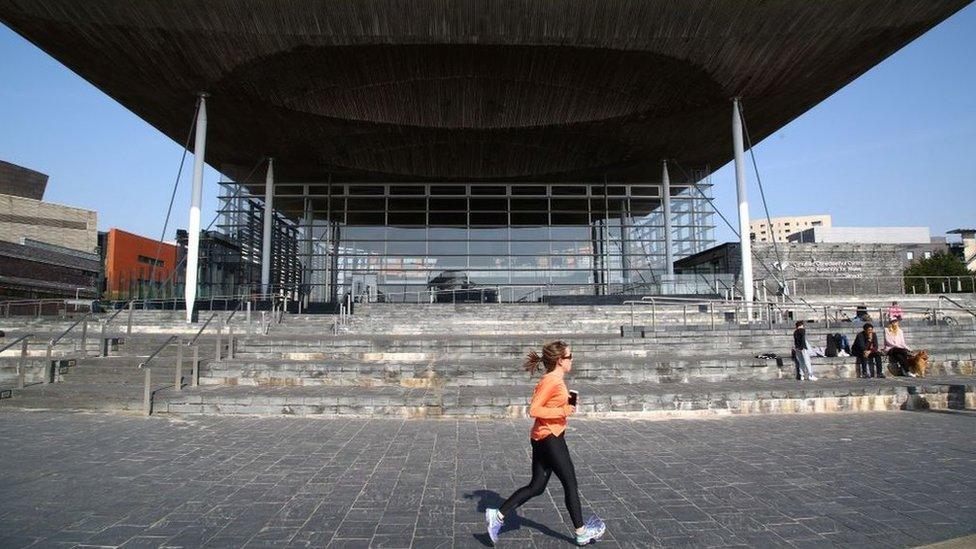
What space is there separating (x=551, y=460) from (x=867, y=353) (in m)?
11.2

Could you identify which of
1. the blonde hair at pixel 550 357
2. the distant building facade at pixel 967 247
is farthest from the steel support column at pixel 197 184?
the distant building facade at pixel 967 247

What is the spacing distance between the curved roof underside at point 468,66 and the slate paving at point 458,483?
48.0 ft

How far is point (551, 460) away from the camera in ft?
12.9

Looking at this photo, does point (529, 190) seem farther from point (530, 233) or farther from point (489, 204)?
point (530, 233)

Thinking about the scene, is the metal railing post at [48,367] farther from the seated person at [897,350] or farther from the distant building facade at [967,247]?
the distant building facade at [967,247]

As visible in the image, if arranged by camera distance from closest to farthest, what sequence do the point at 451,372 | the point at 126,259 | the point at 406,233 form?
the point at 451,372, the point at 406,233, the point at 126,259

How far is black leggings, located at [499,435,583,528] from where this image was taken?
3.89 meters

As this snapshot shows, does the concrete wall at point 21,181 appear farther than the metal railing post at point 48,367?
Yes

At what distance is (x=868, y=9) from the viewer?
17.5 meters

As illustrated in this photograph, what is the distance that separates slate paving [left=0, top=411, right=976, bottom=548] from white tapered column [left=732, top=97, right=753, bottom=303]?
15358 millimetres

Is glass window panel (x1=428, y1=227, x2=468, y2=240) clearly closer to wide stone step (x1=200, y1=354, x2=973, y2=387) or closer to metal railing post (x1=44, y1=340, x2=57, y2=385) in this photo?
wide stone step (x1=200, y1=354, x2=973, y2=387)

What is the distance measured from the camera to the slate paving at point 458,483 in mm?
4188

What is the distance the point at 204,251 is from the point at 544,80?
2132cm

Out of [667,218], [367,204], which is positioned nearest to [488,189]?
[367,204]
